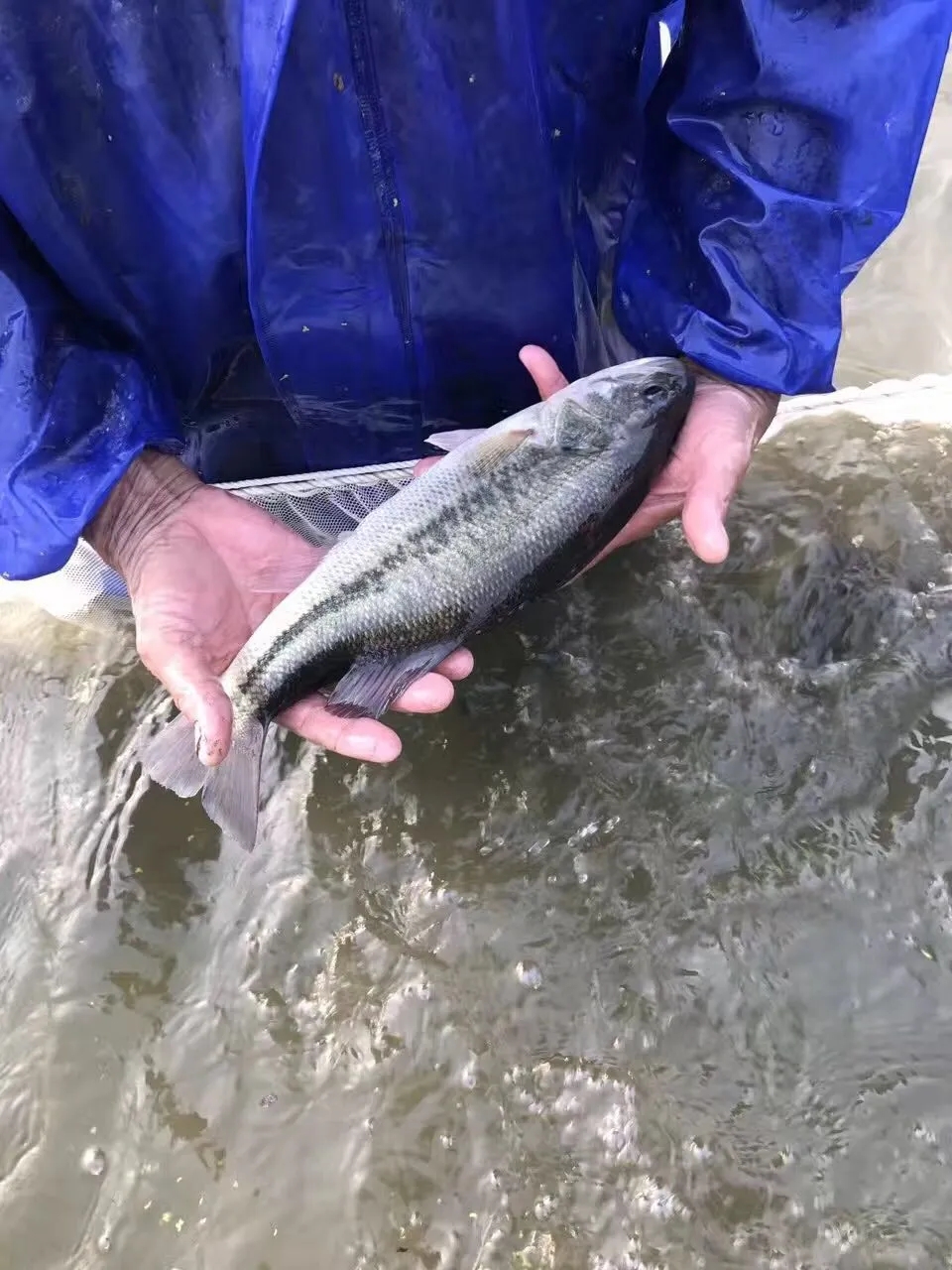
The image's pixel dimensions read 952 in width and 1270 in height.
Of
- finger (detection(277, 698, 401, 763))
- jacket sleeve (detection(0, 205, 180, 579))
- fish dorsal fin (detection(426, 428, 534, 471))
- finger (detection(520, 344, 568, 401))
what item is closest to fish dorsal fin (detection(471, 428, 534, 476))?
fish dorsal fin (detection(426, 428, 534, 471))

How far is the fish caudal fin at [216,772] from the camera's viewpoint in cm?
244

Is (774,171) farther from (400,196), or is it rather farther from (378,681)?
(378,681)

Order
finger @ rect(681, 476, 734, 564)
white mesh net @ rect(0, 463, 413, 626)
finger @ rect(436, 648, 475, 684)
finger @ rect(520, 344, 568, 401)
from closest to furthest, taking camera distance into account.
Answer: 1. finger @ rect(681, 476, 734, 564)
2. finger @ rect(436, 648, 475, 684)
3. finger @ rect(520, 344, 568, 401)
4. white mesh net @ rect(0, 463, 413, 626)

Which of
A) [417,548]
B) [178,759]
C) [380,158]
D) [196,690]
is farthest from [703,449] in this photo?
[178,759]

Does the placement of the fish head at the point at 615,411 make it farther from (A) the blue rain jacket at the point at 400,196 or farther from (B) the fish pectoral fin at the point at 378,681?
(B) the fish pectoral fin at the point at 378,681

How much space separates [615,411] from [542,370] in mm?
257

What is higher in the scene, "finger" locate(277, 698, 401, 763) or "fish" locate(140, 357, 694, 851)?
"fish" locate(140, 357, 694, 851)

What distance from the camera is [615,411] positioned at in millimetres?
2643

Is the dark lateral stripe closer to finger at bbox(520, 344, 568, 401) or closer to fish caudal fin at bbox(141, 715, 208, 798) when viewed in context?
fish caudal fin at bbox(141, 715, 208, 798)

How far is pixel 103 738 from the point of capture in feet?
10.6

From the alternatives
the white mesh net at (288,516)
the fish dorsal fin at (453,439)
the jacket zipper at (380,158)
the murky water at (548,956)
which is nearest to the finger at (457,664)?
the murky water at (548,956)

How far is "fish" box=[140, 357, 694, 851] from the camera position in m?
Result: 2.46

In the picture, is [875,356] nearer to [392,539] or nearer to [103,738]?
[392,539]

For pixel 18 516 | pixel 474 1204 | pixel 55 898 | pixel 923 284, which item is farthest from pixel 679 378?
pixel 923 284
